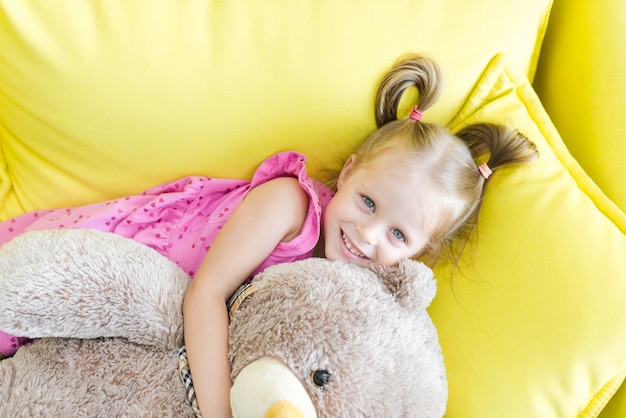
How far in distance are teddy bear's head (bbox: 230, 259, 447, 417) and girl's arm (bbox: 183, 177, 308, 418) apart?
0.19 feet

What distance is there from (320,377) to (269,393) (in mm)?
57

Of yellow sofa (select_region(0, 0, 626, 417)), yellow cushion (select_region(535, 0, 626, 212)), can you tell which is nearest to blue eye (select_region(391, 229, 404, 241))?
yellow sofa (select_region(0, 0, 626, 417))

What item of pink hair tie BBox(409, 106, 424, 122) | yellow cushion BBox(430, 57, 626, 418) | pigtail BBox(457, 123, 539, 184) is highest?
pink hair tie BBox(409, 106, 424, 122)

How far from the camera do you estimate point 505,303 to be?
78 cm

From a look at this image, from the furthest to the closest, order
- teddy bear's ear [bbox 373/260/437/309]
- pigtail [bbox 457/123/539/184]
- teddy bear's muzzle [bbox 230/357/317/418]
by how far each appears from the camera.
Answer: pigtail [bbox 457/123/539/184]
teddy bear's ear [bbox 373/260/437/309]
teddy bear's muzzle [bbox 230/357/317/418]

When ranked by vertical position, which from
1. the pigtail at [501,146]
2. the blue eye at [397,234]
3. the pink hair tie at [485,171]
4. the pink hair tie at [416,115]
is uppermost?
the pink hair tie at [416,115]

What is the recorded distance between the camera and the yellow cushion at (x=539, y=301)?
735 mm

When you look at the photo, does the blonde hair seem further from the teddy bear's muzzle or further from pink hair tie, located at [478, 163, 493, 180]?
the teddy bear's muzzle

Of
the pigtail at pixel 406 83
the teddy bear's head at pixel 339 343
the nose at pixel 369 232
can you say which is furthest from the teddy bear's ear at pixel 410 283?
the pigtail at pixel 406 83

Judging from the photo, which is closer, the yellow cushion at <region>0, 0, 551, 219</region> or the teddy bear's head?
the teddy bear's head

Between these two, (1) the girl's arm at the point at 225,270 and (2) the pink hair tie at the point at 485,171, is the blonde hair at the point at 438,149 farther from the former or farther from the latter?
(1) the girl's arm at the point at 225,270

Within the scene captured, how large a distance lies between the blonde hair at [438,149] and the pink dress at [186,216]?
115 millimetres

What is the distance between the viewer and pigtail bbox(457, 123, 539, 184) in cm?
86

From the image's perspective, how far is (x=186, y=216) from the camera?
92 centimetres
